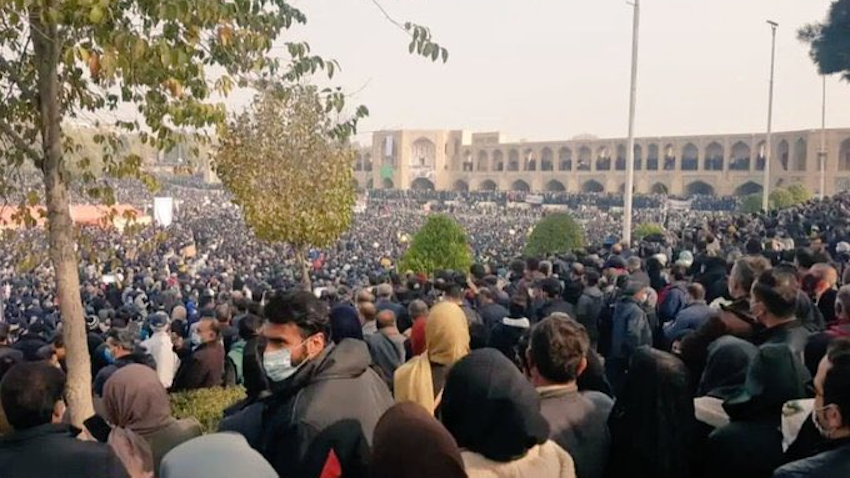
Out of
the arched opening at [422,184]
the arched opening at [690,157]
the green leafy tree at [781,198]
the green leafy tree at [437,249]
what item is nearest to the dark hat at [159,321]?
the green leafy tree at [437,249]

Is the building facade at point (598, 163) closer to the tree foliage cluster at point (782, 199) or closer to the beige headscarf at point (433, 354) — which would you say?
the tree foliage cluster at point (782, 199)

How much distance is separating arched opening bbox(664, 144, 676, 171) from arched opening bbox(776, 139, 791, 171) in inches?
361

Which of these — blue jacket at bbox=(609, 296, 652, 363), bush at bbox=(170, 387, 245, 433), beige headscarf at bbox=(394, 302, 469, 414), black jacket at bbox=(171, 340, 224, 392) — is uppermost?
beige headscarf at bbox=(394, 302, 469, 414)

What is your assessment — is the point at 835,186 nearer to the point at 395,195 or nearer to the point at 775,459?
the point at 395,195

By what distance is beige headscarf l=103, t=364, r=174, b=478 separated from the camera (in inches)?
98.7

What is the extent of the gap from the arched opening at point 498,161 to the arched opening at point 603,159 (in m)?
9.47

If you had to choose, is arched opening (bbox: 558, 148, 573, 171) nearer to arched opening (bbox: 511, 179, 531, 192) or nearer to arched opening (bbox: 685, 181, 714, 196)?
arched opening (bbox: 511, 179, 531, 192)

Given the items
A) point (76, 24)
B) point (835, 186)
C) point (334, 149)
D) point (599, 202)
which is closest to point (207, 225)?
point (334, 149)

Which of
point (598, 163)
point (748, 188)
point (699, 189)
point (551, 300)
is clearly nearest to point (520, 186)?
point (598, 163)

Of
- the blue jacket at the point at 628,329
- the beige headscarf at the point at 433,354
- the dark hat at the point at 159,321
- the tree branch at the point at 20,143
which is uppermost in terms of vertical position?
the tree branch at the point at 20,143

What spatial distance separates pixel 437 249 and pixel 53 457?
12.6 meters

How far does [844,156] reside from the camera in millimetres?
46000

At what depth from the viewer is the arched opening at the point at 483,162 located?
2795 inches

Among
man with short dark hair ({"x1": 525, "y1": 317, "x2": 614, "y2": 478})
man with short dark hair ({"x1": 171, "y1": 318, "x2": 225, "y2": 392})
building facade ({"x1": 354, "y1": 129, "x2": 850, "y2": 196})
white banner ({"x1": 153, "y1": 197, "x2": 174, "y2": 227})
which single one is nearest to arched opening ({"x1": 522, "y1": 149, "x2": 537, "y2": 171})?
building facade ({"x1": 354, "y1": 129, "x2": 850, "y2": 196})
